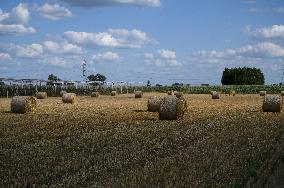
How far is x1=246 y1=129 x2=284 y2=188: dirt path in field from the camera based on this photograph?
8.19m

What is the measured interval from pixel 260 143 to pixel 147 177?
5.14 m

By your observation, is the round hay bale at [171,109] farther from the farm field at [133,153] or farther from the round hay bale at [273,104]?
the round hay bale at [273,104]

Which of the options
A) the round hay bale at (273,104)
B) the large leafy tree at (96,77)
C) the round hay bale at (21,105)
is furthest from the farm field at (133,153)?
the large leafy tree at (96,77)

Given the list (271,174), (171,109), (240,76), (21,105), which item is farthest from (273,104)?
(240,76)

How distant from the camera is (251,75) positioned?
390ft

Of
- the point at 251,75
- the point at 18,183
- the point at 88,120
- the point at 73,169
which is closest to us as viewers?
the point at 18,183

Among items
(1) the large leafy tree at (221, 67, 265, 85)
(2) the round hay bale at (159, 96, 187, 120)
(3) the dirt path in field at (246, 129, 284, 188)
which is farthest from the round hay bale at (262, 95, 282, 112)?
(1) the large leafy tree at (221, 67, 265, 85)

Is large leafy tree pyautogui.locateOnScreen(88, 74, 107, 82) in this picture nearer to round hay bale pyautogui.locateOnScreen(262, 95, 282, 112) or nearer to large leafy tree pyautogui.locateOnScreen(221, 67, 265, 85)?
large leafy tree pyautogui.locateOnScreen(221, 67, 265, 85)

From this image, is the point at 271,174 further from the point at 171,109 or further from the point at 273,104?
the point at 273,104

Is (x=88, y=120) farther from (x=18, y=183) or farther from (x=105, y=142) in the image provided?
(x=18, y=183)

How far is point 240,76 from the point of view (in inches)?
4643

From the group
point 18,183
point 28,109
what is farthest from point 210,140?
point 28,109

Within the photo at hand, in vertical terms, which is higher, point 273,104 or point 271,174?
point 273,104

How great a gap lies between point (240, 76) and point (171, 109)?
100589 mm
